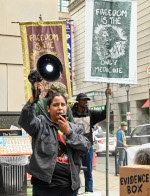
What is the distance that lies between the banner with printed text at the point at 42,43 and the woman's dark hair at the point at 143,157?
2.85 m

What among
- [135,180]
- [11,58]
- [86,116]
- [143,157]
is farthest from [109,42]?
[11,58]

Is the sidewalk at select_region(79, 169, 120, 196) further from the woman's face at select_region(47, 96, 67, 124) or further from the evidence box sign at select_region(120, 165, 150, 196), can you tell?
the woman's face at select_region(47, 96, 67, 124)

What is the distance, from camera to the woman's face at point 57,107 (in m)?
3.15

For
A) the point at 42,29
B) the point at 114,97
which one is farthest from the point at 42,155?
the point at 114,97

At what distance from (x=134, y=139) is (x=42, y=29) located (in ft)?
32.6

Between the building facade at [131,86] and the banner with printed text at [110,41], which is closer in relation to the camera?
the banner with printed text at [110,41]

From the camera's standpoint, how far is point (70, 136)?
3072 mm

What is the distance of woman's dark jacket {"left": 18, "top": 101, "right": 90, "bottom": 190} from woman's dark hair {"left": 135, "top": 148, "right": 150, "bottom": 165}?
1.16m

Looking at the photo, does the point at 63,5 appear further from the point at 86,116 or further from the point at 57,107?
the point at 57,107

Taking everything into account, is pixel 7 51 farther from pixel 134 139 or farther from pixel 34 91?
pixel 134 139

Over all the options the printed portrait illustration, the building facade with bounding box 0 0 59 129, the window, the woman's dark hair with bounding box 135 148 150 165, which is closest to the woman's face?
the woman's dark hair with bounding box 135 148 150 165

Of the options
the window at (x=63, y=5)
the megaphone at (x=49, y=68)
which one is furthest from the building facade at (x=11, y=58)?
the window at (x=63, y=5)

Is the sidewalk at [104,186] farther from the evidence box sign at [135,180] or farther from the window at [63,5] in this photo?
the window at [63,5]

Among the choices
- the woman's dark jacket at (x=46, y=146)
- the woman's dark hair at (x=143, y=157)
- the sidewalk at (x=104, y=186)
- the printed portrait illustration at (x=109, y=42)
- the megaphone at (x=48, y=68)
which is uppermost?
the printed portrait illustration at (x=109, y=42)
